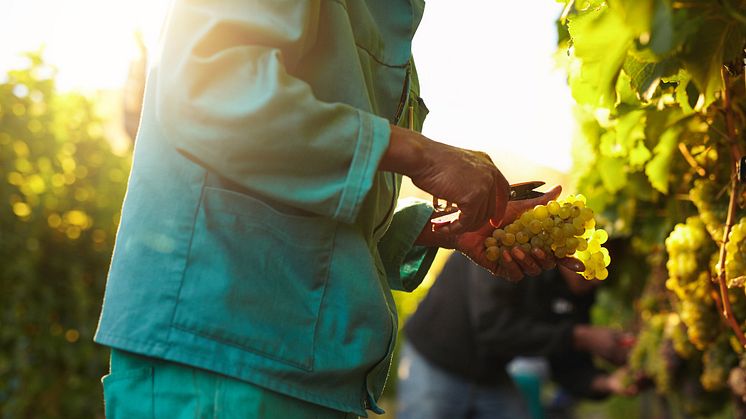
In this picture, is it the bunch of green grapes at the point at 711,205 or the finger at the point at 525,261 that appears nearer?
the finger at the point at 525,261

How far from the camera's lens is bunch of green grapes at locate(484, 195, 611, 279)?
1706 millimetres

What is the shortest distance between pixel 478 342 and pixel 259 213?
324 cm

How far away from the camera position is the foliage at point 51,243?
4.54m

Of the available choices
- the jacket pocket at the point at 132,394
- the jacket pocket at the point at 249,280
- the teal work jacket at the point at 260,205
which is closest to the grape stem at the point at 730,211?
the teal work jacket at the point at 260,205

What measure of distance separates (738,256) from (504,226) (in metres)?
0.50

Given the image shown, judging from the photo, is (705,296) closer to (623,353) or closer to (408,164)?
(408,164)

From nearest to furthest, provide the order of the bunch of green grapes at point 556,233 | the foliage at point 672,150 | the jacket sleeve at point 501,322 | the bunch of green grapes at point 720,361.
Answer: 1. the foliage at point 672,150
2. the bunch of green grapes at point 556,233
3. the bunch of green grapes at point 720,361
4. the jacket sleeve at point 501,322

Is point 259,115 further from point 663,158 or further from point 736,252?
point 663,158

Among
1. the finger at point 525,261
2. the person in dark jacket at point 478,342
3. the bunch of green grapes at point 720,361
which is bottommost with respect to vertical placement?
the person in dark jacket at point 478,342

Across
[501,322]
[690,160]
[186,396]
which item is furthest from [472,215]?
[501,322]

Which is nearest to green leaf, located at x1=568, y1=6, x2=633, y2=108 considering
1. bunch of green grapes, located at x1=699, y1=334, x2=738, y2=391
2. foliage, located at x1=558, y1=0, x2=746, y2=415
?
foliage, located at x1=558, y1=0, x2=746, y2=415

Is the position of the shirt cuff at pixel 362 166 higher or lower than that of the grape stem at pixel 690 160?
higher

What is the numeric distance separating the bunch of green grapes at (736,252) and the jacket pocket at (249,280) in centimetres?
91

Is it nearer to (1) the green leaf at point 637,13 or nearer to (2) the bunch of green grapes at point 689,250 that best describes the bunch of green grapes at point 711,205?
(2) the bunch of green grapes at point 689,250
